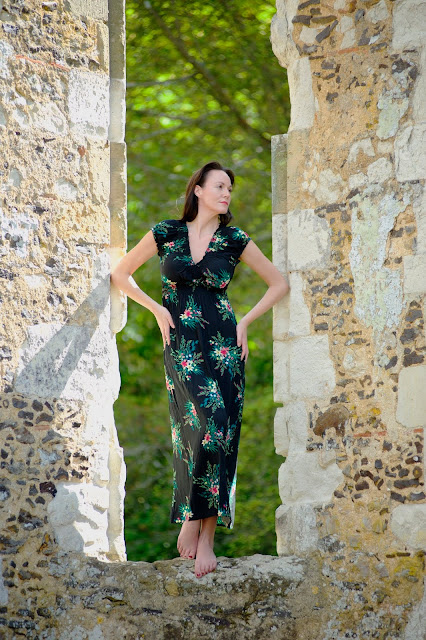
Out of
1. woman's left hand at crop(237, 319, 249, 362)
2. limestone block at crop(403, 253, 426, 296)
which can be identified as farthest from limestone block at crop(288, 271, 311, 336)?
limestone block at crop(403, 253, 426, 296)

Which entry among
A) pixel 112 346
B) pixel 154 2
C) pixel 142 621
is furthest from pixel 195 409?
pixel 154 2

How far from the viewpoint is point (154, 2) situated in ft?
27.8

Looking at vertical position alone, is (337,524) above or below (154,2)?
below

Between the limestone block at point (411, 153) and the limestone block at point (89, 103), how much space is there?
1245 millimetres

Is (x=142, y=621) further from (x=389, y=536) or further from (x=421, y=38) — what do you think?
(x=421, y=38)

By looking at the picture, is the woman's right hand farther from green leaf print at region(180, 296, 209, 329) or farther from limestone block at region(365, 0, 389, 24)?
limestone block at region(365, 0, 389, 24)

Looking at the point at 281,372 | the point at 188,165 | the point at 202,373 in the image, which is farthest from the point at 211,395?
the point at 188,165

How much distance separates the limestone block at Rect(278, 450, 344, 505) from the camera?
421 cm

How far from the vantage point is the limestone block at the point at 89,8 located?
4.32 meters

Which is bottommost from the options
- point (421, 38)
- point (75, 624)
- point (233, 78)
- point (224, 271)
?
point (75, 624)

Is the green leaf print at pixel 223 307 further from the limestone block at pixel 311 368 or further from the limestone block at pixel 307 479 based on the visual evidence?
the limestone block at pixel 307 479

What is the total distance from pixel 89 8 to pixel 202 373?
64.8 inches

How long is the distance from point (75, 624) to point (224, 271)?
1555mm

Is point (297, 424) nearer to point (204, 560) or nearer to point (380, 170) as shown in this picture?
point (204, 560)
